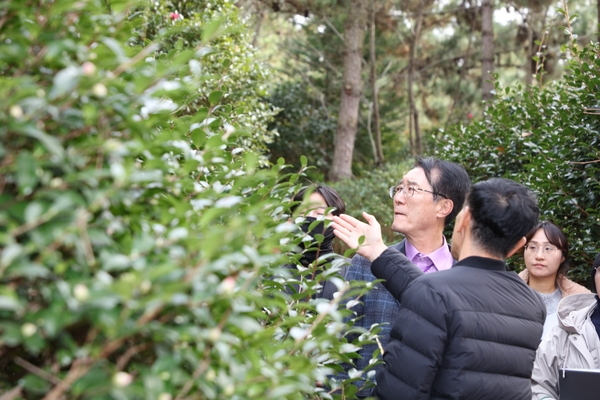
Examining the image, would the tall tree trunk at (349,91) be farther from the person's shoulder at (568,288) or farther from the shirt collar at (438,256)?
the shirt collar at (438,256)

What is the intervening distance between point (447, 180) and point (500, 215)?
2.80ft

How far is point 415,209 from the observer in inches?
130

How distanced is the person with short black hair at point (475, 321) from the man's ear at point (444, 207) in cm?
64

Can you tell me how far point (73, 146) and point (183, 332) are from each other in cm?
45

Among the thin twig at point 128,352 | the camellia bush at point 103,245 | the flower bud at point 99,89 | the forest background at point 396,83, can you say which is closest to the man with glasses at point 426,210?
the camellia bush at point 103,245

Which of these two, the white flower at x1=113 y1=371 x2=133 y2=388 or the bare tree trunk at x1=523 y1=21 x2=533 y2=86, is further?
the bare tree trunk at x1=523 y1=21 x2=533 y2=86

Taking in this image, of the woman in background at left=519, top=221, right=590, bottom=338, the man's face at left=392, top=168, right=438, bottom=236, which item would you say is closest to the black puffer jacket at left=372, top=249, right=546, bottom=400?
the man's face at left=392, top=168, right=438, bottom=236

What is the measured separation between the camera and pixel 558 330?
372 cm

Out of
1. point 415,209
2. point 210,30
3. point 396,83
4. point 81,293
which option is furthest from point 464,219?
point 396,83

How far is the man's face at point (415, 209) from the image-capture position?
3.30 metres

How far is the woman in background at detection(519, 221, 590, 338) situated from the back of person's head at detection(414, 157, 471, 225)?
3.92ft

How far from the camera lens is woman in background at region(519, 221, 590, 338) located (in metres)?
4.35

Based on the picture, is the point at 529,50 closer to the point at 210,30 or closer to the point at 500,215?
the point at 500,215

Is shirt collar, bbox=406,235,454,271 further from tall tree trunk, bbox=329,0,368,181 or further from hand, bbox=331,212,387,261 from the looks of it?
tall tree trunk, bbox=329,0,368,181
